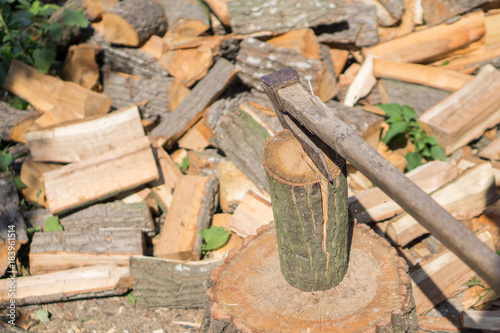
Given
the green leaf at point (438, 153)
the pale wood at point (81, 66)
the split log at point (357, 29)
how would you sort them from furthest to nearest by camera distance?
the pale wood at point (81, 66)
the split log at point (357, 29)
the green leaf at point (438, 153)

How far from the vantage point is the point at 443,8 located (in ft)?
15.8

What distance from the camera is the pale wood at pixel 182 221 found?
370 centimetres

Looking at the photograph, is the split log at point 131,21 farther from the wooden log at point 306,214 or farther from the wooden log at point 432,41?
the wooden log at point 306,214

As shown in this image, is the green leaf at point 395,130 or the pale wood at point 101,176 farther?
the green leaf at point 395,130

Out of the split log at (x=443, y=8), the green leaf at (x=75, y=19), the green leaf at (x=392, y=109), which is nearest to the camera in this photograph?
the green leaf at (x=392, y=109)

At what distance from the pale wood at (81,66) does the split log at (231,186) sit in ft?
7.02

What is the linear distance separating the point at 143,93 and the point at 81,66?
2.96ft

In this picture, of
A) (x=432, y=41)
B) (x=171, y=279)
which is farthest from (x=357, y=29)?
(x=171, y=279)

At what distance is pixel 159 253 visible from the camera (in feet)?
12.2

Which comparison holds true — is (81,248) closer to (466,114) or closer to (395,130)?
(395,130)

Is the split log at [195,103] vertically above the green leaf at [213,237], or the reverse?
the split log at [195,103]

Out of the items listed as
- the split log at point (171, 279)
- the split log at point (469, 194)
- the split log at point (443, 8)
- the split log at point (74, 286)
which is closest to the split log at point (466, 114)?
the split log at point (469, 194)

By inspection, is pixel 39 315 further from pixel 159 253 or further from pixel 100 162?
pixel 100 162

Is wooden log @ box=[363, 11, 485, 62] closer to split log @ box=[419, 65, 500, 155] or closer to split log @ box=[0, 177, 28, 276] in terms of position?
split log @ box=[419, 65, 500, 155]
